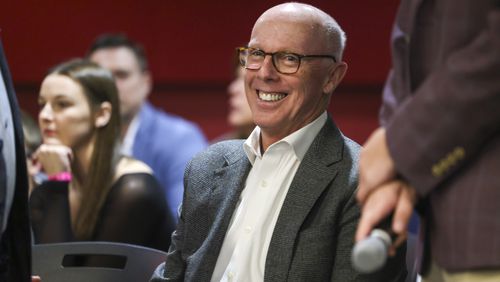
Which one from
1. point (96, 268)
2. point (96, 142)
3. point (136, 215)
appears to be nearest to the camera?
point (96, 268)

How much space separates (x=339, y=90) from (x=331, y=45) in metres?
3.31

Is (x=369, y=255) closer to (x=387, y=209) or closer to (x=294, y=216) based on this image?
(x=387, y=209)

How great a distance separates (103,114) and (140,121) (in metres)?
1.65

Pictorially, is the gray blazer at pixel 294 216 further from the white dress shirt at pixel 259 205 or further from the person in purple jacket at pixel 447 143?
the person in purple jacket at pixel 447 143

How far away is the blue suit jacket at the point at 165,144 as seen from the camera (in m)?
5.00

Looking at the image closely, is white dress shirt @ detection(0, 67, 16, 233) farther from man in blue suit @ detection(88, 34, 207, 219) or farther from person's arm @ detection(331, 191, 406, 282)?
man in blue suit @ detection(88, 34, 207, 219)

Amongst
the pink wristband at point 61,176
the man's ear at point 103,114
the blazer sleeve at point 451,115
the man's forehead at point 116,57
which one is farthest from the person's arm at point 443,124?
the man's forehead at point 116,57

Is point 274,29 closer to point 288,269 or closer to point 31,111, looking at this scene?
point 288,269

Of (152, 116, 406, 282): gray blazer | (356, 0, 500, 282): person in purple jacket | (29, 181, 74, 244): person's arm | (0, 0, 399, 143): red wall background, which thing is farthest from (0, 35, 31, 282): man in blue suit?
(0, 0, 399, 143): red wall background

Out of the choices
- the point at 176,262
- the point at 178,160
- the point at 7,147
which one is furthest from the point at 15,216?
the point at 178,160

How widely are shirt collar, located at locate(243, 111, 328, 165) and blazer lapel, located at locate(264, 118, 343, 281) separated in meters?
0.03

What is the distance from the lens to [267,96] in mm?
2127

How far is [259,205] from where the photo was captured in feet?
6.70

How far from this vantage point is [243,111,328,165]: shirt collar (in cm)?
209
